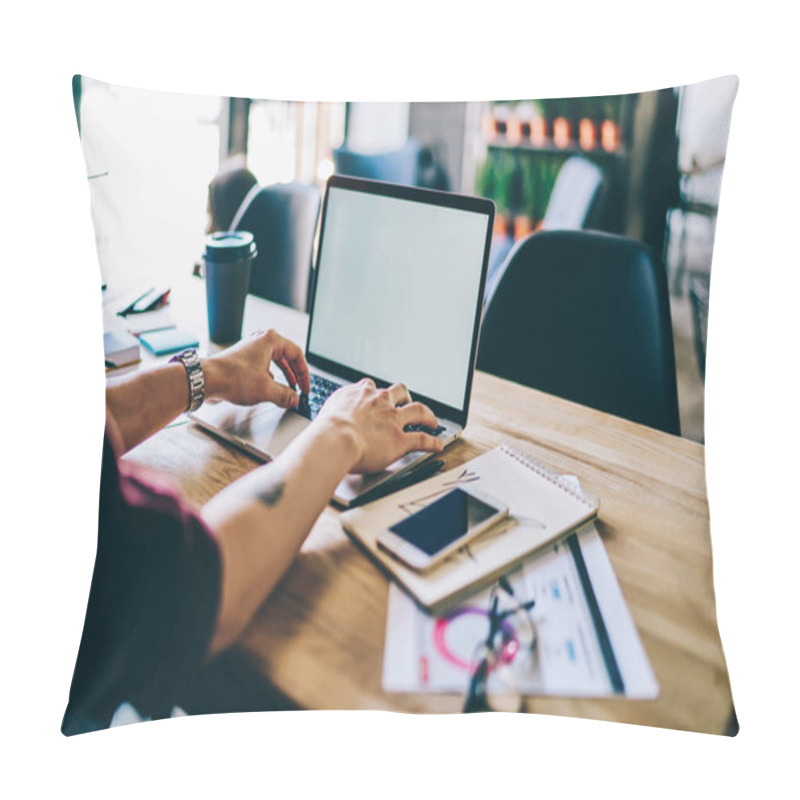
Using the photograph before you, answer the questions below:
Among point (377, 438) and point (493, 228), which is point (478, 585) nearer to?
point (377, 438)

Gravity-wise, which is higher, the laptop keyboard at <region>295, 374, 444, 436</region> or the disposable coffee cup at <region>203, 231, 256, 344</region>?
the disposable coffee cup at <region>203, 231, 256, 344</region>

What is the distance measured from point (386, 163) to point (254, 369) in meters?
0.31

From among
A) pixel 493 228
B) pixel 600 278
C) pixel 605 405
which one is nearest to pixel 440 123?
pixel 493 228

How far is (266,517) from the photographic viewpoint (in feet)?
2.39

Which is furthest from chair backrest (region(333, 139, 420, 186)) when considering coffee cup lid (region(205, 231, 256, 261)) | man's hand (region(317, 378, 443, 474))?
man's hand (region(317, 378, 443, 474))

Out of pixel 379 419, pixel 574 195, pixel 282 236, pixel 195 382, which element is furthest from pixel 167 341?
pixel 574 195

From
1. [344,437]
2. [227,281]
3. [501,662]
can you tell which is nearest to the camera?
[501,662]

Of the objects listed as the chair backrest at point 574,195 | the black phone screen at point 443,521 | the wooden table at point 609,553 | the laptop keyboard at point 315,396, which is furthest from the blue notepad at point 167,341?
the chair backrest at point 574,195

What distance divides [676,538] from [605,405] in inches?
8.7

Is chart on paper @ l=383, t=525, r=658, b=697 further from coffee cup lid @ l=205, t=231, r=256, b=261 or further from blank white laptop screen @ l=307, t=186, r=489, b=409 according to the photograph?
coffee cup lid @ l=205, t=231, r=256, b=261

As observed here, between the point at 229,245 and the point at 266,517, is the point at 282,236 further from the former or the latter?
the point at 266,517

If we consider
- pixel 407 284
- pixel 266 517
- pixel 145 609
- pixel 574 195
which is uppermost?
pixel 574 195

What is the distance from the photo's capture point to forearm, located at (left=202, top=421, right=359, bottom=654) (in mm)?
704

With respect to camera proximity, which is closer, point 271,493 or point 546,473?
point 271,493
